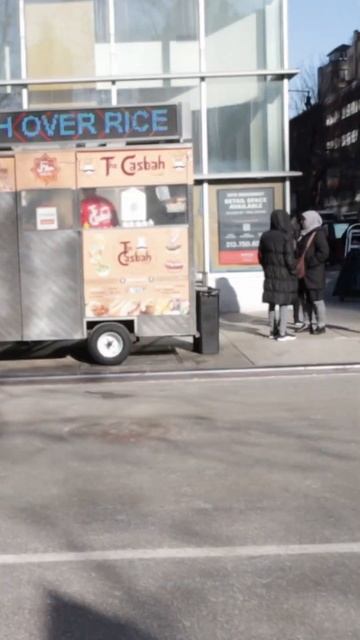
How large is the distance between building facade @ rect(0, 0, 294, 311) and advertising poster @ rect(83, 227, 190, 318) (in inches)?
192

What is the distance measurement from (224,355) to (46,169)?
3337mm

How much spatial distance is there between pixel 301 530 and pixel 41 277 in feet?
21.4

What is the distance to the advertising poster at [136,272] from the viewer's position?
33.9ft

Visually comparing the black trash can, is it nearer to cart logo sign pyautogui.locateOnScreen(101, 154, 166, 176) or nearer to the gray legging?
the gray legging

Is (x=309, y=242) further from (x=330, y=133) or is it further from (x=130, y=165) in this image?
(x=330, y=133)

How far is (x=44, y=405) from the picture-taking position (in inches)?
329

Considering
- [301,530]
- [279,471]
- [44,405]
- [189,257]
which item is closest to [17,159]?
[189,257]

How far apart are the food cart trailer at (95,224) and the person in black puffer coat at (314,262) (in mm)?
2552

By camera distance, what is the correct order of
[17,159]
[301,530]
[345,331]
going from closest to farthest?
1. [301,530]
2. [17,159]
3. [345,331]

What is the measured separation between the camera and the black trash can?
35.9 ft

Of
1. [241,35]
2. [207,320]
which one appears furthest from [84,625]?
[241,35]

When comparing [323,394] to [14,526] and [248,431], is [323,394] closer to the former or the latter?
[248,431]

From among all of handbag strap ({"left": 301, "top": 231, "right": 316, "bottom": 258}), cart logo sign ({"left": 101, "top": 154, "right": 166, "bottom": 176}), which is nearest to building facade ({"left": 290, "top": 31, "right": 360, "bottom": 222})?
handbag strap ({"left": 301, "top": 231, "right": 316, "bottom": 258})

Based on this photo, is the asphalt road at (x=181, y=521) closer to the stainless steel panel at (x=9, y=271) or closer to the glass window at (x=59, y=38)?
the stainless steel panel at (x=9, y=271)
